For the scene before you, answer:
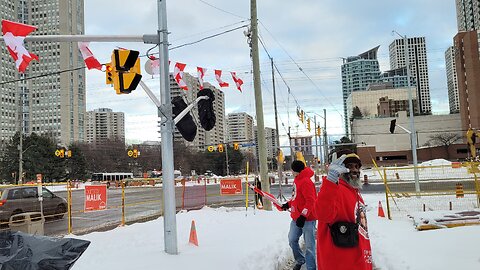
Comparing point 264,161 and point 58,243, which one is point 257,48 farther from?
point 58,243

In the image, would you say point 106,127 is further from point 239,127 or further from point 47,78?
point 47,78

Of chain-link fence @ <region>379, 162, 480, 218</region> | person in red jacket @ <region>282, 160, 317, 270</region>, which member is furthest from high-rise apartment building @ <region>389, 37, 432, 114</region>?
person in red jacket @ <region>282, 160, 317, 270</region>

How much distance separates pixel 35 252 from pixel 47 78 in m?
39.0

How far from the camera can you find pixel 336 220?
11.3 ft

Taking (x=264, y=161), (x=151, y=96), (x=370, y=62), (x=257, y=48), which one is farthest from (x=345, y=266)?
(x=370, y=62)

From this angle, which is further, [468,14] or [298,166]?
[468,14]

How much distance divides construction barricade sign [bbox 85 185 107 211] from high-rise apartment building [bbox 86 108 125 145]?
62497mm

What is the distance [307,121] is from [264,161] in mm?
17815

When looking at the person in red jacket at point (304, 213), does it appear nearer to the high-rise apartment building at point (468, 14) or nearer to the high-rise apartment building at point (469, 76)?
the high-rise apartment building at point (469, 76)

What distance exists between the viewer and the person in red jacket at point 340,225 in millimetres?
3377

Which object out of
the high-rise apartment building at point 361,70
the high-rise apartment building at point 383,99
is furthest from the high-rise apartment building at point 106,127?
the high-rise apartment building at point 383,99

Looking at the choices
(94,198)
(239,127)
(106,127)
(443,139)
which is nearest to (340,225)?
(94,198)

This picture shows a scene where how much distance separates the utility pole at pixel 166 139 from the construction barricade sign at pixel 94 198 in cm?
646

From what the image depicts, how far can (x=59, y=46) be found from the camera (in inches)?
789
